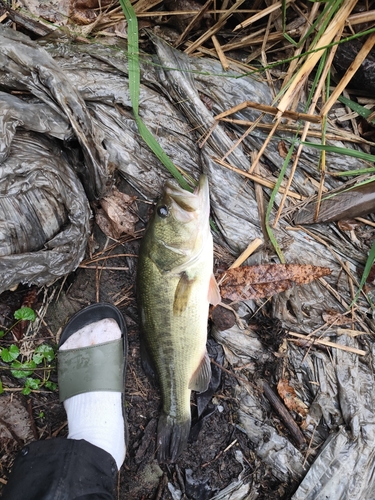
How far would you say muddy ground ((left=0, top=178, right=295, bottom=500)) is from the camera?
3025mm

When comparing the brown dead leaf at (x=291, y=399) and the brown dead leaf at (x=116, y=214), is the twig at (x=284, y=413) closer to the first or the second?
the brown dead leaf at (x=291, y=399)

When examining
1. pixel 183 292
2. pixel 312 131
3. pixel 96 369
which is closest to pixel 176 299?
pixel 183 292

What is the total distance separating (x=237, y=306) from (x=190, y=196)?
3.31 ft

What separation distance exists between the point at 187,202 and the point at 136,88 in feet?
2.95

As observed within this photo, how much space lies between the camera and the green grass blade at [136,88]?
259cm

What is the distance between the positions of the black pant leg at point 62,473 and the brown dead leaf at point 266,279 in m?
1.47

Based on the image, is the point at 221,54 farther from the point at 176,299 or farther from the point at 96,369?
the point at 96,369

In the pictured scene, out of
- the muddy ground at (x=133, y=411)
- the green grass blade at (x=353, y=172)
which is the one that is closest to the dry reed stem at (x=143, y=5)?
the muddy ground at (x=133, y=411)

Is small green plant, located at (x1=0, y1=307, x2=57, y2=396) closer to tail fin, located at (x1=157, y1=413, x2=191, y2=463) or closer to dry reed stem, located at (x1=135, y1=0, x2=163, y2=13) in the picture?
tail fin, located at (x1=157, y1=413, x2=191, y2=463)

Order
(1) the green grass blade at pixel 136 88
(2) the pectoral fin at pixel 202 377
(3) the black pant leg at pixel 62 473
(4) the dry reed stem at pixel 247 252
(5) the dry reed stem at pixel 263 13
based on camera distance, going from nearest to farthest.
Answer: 1. (3) the black pant leg at pixel 62 473
2. (1) the green grass blade at pixel 136 88
3. (5) the dry reed stem at pixel 263 13
4. (2) the pectoral fin at pixel 202 377
5. (4) the dry reed stem at pixel 247 252

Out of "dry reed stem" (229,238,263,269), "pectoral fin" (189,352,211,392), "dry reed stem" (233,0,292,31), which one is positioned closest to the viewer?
"dry reed stem" (233,0,292,31)

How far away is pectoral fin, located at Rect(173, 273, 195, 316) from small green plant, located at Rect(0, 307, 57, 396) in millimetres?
1163

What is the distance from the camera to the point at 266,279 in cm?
293

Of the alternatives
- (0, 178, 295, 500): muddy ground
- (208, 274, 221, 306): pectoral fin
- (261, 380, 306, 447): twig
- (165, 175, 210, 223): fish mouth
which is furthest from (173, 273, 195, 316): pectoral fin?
(261, 380, 306, 447): twig
